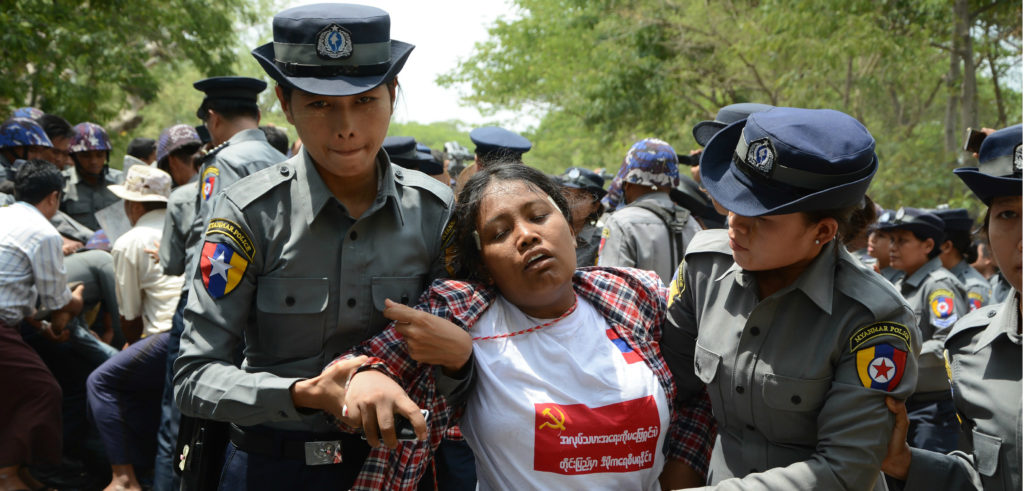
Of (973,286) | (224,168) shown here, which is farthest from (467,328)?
(973,286)

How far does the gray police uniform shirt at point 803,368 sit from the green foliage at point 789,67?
10238mm

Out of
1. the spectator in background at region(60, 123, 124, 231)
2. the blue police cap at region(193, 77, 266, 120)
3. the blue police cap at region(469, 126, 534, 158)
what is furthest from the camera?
the spectator in background at region(60, 123, 124, 231)

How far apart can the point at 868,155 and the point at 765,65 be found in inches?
556

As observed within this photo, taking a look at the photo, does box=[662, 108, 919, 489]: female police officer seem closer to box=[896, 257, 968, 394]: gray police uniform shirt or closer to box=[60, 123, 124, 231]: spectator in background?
box=[896, 257, 968, 394]: gray police uniform shirt

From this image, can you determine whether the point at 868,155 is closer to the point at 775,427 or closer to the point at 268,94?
the point at 775,427

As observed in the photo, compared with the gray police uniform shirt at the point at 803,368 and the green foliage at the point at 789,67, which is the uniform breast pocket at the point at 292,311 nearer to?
the gray police uniform shirt at the point at 803,368

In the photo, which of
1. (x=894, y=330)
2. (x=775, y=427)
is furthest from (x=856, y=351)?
(x=775, y=427)

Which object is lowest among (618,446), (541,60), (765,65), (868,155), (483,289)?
(541,60)

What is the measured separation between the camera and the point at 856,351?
2016 mm

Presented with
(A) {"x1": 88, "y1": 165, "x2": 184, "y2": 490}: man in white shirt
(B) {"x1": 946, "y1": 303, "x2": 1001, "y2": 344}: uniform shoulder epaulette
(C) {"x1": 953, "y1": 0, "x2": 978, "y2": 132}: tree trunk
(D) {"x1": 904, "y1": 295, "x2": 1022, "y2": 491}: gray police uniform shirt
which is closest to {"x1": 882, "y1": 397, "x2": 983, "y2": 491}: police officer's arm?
(D) {"x1": 904, "y1": 295, "x2": 1022, "y2": 491}: gray police uniform shirt

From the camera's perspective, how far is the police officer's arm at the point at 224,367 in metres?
2.08

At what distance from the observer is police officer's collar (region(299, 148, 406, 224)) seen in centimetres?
229

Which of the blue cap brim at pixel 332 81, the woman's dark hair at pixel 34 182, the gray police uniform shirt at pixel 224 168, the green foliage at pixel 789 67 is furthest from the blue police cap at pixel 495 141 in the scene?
the green foliage at pixel 789 67

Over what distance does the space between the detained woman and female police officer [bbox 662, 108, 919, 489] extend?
181 millimetres
